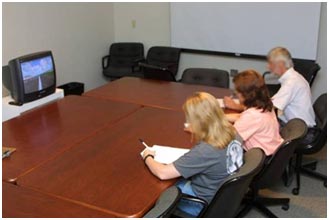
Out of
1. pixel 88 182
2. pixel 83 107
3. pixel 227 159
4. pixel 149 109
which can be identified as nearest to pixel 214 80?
pixel 149 109

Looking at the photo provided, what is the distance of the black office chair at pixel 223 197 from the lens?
167 cm

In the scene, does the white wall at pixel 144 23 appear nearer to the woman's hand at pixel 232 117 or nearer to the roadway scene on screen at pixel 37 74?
the roadway scene on screen at pixel 37 74

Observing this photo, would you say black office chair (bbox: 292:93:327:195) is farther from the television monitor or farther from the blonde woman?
the television monitor

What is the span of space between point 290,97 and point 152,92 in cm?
113

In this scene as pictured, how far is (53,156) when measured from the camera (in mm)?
2156

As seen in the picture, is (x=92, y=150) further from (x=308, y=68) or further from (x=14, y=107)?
(x=308, y=68)

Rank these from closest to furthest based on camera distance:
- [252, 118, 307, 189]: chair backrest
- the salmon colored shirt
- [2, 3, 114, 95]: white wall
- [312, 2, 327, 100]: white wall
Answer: [252, 118, 307, 189]: chair backrest
the salmon colored shirt
[2, 3, 114, 95]: white wall
[312, 2, 327, 100]: white wall

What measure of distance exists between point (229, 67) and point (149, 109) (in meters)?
2.42

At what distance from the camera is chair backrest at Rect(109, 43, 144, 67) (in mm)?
5461

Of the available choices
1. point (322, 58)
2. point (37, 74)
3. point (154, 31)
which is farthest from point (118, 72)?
point (322, 58)

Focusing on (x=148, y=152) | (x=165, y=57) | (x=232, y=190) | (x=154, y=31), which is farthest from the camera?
(x=154, y=31)

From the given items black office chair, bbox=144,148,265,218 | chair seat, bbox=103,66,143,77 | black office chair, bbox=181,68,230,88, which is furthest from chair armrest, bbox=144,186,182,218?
chair seat, bbox=103,66,143,77

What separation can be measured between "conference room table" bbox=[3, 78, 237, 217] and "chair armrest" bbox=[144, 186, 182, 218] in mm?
39

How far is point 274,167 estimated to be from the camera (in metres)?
2.39
